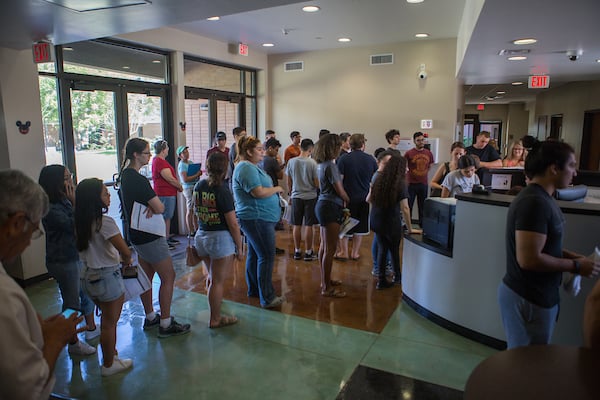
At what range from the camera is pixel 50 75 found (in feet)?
16.3

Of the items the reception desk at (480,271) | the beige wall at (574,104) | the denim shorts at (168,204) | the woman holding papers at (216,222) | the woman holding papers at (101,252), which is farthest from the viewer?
the beige wall at (574,104)

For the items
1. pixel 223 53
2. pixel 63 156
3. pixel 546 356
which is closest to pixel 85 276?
pixel 546 356

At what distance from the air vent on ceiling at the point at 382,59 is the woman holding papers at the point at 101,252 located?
6.20 metres

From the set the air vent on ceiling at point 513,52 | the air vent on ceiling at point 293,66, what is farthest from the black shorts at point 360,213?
the air vent on ceiling at point 293,66

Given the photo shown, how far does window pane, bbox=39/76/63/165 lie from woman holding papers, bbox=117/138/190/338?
2402mm

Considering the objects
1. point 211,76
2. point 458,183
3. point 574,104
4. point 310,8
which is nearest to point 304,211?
point 458,183

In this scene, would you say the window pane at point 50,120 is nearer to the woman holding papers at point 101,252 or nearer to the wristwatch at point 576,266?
the woman holding papers at point 101,252

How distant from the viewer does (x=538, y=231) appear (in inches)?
73.5

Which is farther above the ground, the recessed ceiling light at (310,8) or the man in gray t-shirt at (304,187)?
the recessed ceiling light at (310,8)

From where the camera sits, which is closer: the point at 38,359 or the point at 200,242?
the point at 38,359

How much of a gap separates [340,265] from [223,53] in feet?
14.6

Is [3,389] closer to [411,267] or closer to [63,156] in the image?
[411,267]

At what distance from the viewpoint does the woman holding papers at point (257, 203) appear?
3592 mm

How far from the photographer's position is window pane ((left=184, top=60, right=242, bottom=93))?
23.0 ft
